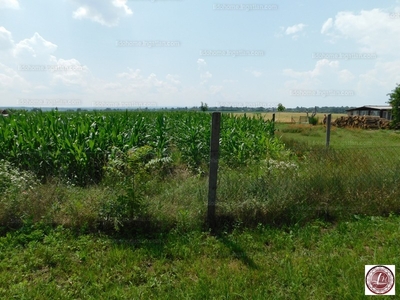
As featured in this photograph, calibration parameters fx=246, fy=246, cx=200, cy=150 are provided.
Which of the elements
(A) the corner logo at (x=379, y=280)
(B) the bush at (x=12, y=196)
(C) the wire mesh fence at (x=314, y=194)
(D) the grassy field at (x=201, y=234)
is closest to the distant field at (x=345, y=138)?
(C) the wire mesh fence at (x=314, y=194)

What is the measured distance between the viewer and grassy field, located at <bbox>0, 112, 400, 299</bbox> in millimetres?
2691

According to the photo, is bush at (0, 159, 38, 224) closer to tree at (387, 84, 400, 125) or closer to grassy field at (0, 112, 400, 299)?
grassy field at (0, 112, 400, 299)

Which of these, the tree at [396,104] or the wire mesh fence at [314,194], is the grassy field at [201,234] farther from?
the tree at [396,104]

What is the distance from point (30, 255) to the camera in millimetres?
3117

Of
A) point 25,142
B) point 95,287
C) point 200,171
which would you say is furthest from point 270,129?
point 95,287

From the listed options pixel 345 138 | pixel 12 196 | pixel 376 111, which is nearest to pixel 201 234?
pixel 12 196

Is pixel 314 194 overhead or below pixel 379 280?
overhead

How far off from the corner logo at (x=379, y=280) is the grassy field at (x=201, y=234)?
95mm

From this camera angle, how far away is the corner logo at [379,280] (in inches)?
103

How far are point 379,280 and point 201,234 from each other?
2181mm

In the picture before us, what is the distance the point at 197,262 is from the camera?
10.00 feet

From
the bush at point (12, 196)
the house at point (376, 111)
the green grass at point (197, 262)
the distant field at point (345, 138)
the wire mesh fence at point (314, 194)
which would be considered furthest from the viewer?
the house at point (376, 111)

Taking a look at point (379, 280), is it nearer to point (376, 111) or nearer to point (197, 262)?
point (197, 262)

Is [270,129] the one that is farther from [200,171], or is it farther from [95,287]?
[95,287]
